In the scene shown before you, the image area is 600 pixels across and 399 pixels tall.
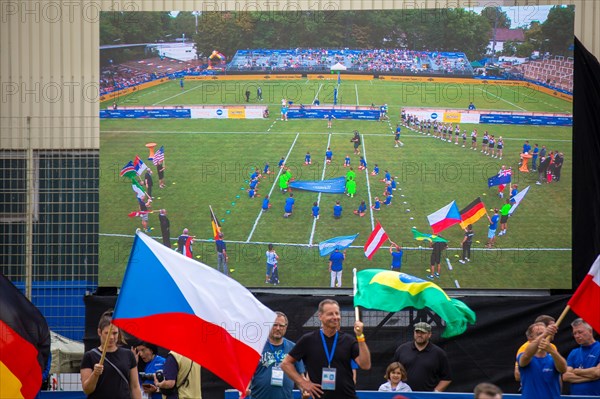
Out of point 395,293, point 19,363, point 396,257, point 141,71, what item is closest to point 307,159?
point 396,257

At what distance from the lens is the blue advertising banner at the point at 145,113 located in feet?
49.5

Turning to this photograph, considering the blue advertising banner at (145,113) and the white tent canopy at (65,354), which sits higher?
the blue advertising banner at (145,113)

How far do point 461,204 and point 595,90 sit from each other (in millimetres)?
2526

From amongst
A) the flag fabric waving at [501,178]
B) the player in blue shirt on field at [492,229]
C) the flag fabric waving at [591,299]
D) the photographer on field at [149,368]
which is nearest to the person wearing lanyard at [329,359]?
the photographer on field at [149,368]

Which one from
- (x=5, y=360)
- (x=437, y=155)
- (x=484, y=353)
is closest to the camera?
(x=5, y=360)

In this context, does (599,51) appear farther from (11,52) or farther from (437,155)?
(11,52)

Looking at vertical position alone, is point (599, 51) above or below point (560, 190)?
above

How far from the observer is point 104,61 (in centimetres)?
1497

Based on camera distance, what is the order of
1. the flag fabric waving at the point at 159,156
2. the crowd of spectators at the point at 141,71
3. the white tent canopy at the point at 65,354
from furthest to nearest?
the flag fabric waving at the point at 159,156 < the crowd of spectators at the point at 141,71 < the white tent canopy at the point at 65,354

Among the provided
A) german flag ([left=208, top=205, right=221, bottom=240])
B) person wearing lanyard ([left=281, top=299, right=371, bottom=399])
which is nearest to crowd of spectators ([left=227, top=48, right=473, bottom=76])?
german flag ([left=208, top=205, right=221, bottom=240])

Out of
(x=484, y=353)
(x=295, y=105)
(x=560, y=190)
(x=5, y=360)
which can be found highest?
(x=295, y=105)

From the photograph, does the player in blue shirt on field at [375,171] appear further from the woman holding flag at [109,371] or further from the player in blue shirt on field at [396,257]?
the woman holding flag at [109,371]

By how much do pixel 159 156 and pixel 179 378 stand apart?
5.27 m

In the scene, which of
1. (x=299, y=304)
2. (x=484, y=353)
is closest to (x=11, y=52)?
(x=299, y=304)
